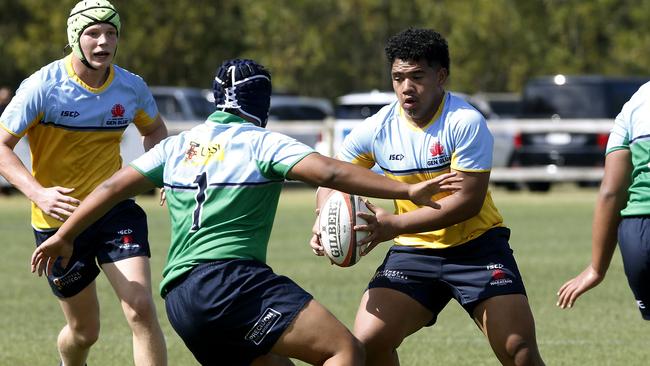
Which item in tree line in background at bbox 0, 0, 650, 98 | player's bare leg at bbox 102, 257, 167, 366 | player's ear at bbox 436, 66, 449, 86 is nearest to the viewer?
player's ear at bbox 436, 66, 449, 86

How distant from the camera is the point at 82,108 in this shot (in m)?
8.00

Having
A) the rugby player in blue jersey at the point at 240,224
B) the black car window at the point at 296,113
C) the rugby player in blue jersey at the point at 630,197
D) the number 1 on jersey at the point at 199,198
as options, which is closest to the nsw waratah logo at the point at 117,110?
the rugby player in blue jersey at the point at 240,224

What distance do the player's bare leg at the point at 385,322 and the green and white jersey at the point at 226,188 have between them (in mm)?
1113

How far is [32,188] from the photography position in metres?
7.39

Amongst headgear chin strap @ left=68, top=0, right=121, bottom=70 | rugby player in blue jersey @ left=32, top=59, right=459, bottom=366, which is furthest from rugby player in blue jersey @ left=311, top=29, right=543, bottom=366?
headgear chin strap @ left=68, top=0, right=121, bottom=70

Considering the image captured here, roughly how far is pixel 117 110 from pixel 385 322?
228 centimetres

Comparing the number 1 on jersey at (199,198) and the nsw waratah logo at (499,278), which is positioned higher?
the number 1 on jersey at (199,198)

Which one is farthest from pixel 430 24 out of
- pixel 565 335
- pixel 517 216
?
pixel 565 335

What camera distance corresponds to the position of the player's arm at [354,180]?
19.1ft

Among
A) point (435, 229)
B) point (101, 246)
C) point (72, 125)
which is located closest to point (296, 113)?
point (72, 125)

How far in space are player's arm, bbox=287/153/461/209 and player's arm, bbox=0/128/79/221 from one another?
5.96ft

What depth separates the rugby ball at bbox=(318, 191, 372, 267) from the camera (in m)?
6.35

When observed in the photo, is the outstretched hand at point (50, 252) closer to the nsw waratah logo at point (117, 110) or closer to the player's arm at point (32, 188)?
the player's arm at point (32, 188)

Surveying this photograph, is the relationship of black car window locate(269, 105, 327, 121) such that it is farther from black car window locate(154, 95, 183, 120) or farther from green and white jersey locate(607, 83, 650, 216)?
green and white jersey locate(607, 83, 650, 216)
